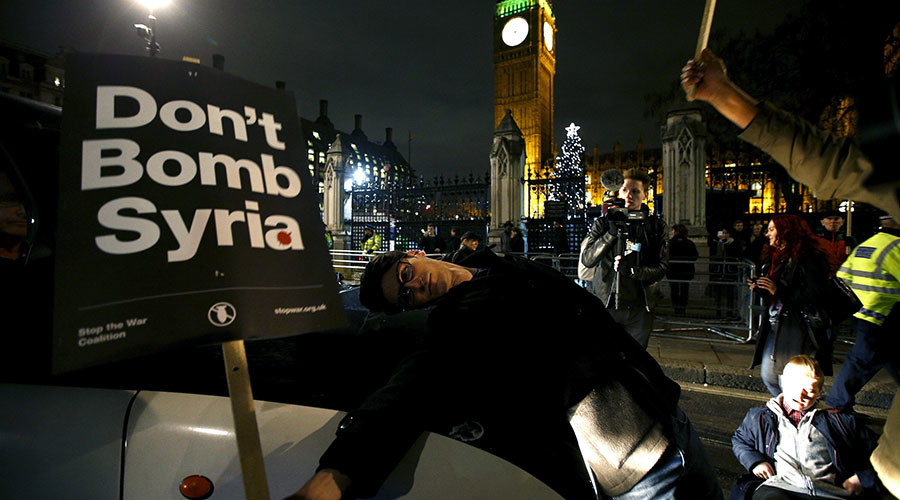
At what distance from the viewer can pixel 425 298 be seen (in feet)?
5.79

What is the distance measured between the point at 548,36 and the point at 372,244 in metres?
63.7

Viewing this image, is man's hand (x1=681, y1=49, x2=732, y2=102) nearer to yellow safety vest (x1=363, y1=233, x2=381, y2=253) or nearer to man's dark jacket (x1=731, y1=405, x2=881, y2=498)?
man's dark jacket (x1=731, y1=405, x2=881, y2=498)

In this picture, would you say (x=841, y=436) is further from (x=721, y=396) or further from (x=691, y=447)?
(x=721, y=396)

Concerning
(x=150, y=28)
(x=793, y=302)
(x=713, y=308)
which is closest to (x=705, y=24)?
(x=793, y=302)

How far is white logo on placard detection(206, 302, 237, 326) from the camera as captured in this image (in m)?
1.02

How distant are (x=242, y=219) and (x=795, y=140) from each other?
4.81 ft

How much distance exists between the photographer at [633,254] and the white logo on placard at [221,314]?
3651 mm

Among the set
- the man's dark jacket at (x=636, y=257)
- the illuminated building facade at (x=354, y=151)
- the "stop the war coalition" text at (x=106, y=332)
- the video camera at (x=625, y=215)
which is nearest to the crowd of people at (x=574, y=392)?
the "stop the war coalition" text at (x=106, y=332)

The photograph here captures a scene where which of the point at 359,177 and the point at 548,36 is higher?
the point at 548,36

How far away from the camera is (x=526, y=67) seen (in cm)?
6450

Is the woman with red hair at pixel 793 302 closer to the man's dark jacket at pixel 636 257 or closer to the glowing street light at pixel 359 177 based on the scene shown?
the man's dark jacket at pixel 636 257

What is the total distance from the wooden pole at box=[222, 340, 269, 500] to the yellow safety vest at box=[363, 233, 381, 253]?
11205 mm

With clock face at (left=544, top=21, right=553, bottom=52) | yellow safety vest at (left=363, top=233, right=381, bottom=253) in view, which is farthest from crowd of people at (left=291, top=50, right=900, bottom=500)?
clock face at (left=544, top=21, right=553, bottom=52)

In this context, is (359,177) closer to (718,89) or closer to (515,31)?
(718,89)
